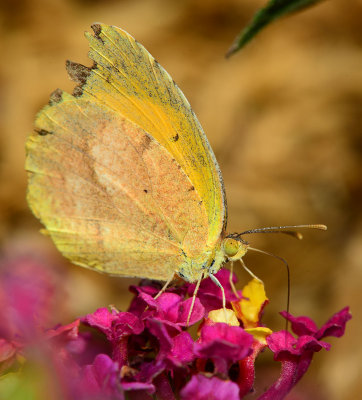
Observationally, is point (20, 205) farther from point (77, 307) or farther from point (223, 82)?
point (223, 82)

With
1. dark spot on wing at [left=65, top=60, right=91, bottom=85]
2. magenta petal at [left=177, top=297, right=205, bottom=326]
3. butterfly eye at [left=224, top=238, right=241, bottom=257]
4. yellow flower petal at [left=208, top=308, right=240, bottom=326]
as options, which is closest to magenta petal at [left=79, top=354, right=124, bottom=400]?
magenta petal at [left=177, top=297, right=205, bottom=326]

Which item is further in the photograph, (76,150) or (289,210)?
(289,210)

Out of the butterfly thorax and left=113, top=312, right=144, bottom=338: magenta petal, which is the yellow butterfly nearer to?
the butterfly thorax

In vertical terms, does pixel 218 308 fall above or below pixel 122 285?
above

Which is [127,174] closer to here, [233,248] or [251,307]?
[233,248]

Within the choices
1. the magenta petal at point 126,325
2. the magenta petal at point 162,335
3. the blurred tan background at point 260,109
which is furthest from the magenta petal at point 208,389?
the blurred tan background at point 260,109

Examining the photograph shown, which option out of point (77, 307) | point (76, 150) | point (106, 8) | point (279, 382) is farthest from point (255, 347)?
point (106, 8)
